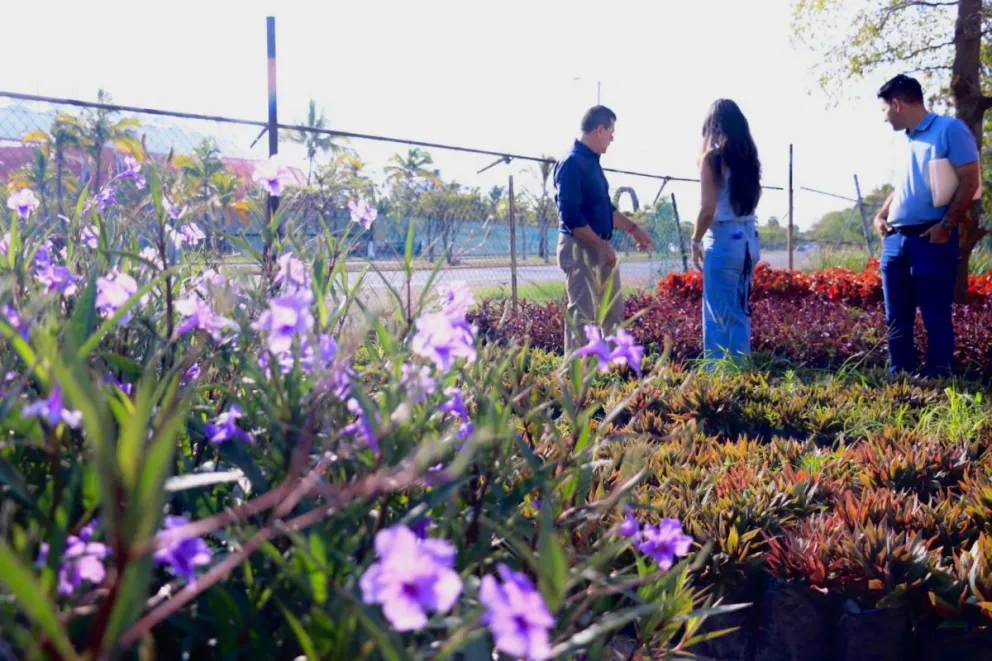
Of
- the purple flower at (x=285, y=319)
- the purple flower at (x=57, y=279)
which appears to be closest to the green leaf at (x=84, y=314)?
the purple flower at (x=285, y=319)

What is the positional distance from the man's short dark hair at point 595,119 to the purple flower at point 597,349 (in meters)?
3.78

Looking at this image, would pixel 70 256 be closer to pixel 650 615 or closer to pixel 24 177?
pixel 650 615

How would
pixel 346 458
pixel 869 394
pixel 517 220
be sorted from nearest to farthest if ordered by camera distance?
pixel 346 458 → pixel 869 394 → pixel 517 220

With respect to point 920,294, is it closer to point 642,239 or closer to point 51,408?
point 642,239

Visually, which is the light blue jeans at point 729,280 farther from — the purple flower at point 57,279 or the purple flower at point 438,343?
the purple flower at point 438,343

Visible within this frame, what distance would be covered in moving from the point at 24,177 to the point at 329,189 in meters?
2.82

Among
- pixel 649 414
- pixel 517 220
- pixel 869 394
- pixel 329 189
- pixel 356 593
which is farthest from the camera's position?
pixel 517 220

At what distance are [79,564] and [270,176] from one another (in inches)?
36.8

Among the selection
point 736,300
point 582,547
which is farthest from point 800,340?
point 582,547

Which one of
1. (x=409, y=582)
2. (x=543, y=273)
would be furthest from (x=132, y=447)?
(x=543, y=273)

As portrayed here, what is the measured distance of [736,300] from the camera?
4906mm

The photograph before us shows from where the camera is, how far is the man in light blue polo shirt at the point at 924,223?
4258 millimetres

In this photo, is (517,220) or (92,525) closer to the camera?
(92,525)

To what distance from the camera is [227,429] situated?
3.83ft
